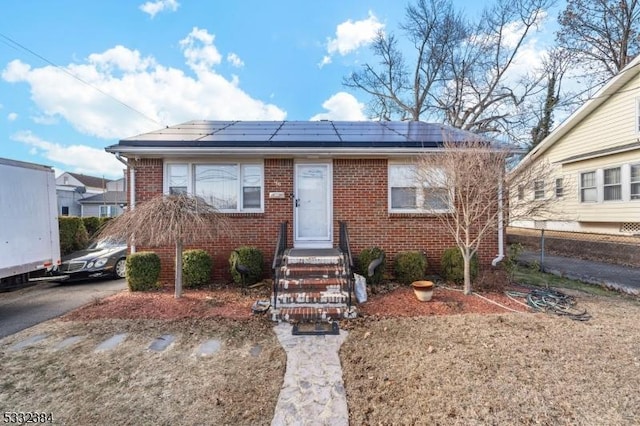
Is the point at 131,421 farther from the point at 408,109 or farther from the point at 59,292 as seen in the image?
the point at 408,109

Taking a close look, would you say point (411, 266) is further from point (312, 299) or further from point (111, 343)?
point (111, 343)

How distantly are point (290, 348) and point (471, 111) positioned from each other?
78.1 ft

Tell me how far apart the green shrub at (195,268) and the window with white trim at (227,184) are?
129 cm

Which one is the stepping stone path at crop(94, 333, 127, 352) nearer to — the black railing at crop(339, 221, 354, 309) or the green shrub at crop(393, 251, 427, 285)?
the black railing at crop(339, 221, 354, 309)

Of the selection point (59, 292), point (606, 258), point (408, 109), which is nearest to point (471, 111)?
point (408, 109)

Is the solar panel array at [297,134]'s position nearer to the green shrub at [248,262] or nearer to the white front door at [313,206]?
the white front door at [313,206]

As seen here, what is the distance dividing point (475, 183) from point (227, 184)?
544 centimetres

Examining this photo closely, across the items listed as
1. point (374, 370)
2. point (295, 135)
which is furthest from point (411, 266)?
point (295, 135)

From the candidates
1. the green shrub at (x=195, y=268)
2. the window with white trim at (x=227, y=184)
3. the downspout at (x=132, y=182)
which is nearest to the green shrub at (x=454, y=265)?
the window with white trim at (x=227, y=184)

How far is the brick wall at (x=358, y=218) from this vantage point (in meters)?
7.17

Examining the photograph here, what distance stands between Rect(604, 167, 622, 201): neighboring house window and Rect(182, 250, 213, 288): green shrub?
15.1m

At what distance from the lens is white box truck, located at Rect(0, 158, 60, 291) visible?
5.75m

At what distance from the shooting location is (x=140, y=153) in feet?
22.4

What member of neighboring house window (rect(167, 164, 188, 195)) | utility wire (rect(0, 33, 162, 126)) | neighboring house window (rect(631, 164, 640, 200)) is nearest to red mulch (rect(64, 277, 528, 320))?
neighboring house window (rect(167, 164, 188, 195))
